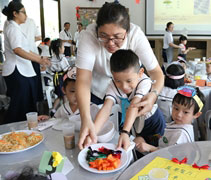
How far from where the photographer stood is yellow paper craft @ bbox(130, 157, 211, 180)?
2.78 feet

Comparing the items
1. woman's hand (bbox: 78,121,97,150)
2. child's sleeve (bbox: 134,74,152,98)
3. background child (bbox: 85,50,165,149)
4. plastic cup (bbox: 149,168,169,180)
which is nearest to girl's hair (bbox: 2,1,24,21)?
background child (bbox: 85,50,165,149)

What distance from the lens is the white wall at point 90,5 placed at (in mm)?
8341

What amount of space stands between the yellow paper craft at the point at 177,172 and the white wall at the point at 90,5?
791 centimetres

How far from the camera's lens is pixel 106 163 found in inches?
38.2

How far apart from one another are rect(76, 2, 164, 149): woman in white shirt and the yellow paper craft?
1.08 feet

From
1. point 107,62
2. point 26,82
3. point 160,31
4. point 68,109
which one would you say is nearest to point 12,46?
point 26,82

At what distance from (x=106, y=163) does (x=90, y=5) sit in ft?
28.6

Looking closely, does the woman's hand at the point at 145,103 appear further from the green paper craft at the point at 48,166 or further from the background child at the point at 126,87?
the green paper craft at the point at 48,166

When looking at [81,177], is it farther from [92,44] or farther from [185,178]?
[92,44]

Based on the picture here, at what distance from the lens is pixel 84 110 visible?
124cm

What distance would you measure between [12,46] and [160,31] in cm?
648

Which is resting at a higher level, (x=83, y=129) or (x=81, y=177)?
(x=83, y=129)

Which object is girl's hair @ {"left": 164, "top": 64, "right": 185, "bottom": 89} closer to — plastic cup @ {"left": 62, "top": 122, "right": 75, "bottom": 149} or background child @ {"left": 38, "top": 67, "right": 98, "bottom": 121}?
background child @ {"left": 38, "top": 67, "right": 98, "bottom": 121}

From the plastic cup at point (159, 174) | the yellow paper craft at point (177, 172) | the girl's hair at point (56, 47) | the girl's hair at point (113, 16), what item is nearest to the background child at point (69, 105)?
the girl's hair at point (113, 16)
